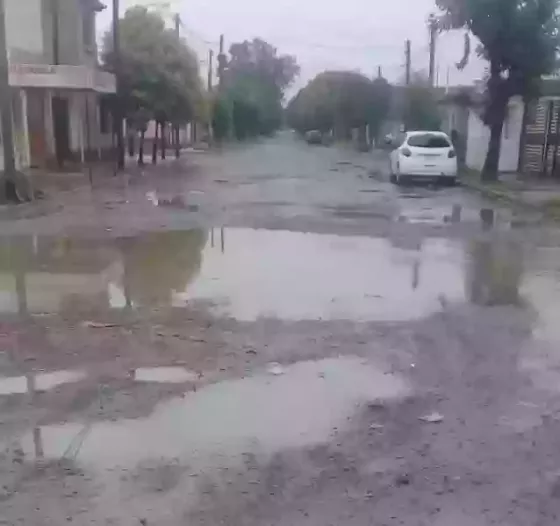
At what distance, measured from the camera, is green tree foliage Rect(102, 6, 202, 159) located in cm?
3161

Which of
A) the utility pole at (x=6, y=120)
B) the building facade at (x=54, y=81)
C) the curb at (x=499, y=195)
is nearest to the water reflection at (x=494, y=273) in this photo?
the curb at (x=499, y=195)

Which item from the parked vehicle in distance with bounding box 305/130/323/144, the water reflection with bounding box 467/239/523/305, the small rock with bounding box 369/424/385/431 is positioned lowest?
the parked vehicle in distance with bounding box 305/130/323/144

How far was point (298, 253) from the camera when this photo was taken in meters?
12.5

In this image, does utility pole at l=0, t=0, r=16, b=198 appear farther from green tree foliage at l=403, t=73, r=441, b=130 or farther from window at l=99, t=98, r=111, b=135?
green tree foliage at l=403, t=73, r=441, b=130

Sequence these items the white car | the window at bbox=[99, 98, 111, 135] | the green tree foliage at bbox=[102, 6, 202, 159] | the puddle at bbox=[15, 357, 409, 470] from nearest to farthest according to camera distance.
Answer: the puddle at bbox=[15, 357, 409, 470] → the white car → the green tree foliage at bbox=[102, 6, 202, 159] → the window at bbox=[99, 98, 111, 135]

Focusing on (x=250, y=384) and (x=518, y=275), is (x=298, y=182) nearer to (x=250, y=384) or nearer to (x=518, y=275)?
(x=518, y=275)

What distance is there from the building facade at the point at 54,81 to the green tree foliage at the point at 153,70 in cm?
119

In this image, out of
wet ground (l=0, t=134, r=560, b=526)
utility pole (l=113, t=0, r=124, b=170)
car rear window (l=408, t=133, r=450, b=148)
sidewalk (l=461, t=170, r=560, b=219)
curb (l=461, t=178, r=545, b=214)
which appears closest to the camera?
wet ground (l=0, t=134, r=560, b=526)

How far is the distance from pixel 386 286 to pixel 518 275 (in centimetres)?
204

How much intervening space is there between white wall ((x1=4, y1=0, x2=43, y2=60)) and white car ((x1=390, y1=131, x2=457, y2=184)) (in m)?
13.6

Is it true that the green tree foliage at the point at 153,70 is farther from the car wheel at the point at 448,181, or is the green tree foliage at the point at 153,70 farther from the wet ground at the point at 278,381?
the wet ground at the point at 278,381

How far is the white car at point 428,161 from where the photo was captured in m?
25.9

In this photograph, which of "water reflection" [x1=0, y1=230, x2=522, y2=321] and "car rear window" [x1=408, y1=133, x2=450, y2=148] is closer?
"water reflection" [x1=0, y1=230, x2=522, y2=321]

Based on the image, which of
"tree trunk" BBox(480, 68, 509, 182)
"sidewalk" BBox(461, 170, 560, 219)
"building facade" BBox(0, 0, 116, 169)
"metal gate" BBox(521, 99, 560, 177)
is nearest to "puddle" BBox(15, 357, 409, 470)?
"sidewalk" BBox(461, 170, 560, 219)
